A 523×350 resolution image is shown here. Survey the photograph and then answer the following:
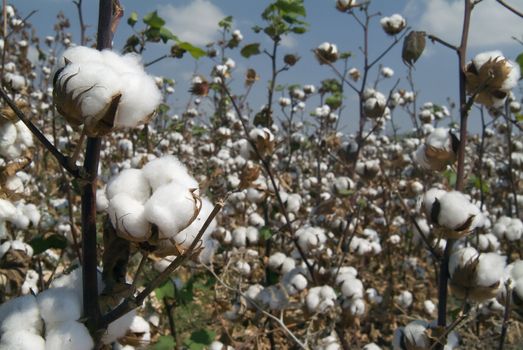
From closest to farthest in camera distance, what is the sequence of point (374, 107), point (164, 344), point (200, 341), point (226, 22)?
point (164, 344) < point (200, 341) < point (374, 107) < point (226, 22)

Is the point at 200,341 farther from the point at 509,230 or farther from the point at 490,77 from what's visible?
the point at 509,230

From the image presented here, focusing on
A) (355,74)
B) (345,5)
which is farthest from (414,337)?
(355,74)

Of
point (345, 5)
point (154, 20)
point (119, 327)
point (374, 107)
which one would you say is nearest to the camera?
point (119, 327)

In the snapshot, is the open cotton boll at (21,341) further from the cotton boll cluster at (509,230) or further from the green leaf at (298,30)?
the cotton boll cluster at (509,230)

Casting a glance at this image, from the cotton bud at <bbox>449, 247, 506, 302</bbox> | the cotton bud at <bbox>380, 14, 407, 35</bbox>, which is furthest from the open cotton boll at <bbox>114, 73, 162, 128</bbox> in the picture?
the cotton bud at <bbox>380, 14, 407, 35</bbox>

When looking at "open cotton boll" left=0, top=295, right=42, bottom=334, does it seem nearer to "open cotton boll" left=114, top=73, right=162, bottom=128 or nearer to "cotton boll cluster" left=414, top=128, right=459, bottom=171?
"open cotton boll" left=114, top=73, right=162, bottom=128

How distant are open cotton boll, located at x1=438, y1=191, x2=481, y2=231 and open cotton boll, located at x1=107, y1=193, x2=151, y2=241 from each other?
0.89 meters

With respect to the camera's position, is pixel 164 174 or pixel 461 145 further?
pixel 461 145

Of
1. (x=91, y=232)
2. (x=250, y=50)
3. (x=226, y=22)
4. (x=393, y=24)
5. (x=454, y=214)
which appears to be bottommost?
(x=91, y=232)

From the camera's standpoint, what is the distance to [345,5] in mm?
3371

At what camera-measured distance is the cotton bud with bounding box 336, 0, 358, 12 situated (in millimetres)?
3359

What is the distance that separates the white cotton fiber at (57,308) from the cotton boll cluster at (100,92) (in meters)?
0.26

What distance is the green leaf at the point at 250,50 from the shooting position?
319 centimetres

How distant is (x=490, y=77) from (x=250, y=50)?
6.69 ft
